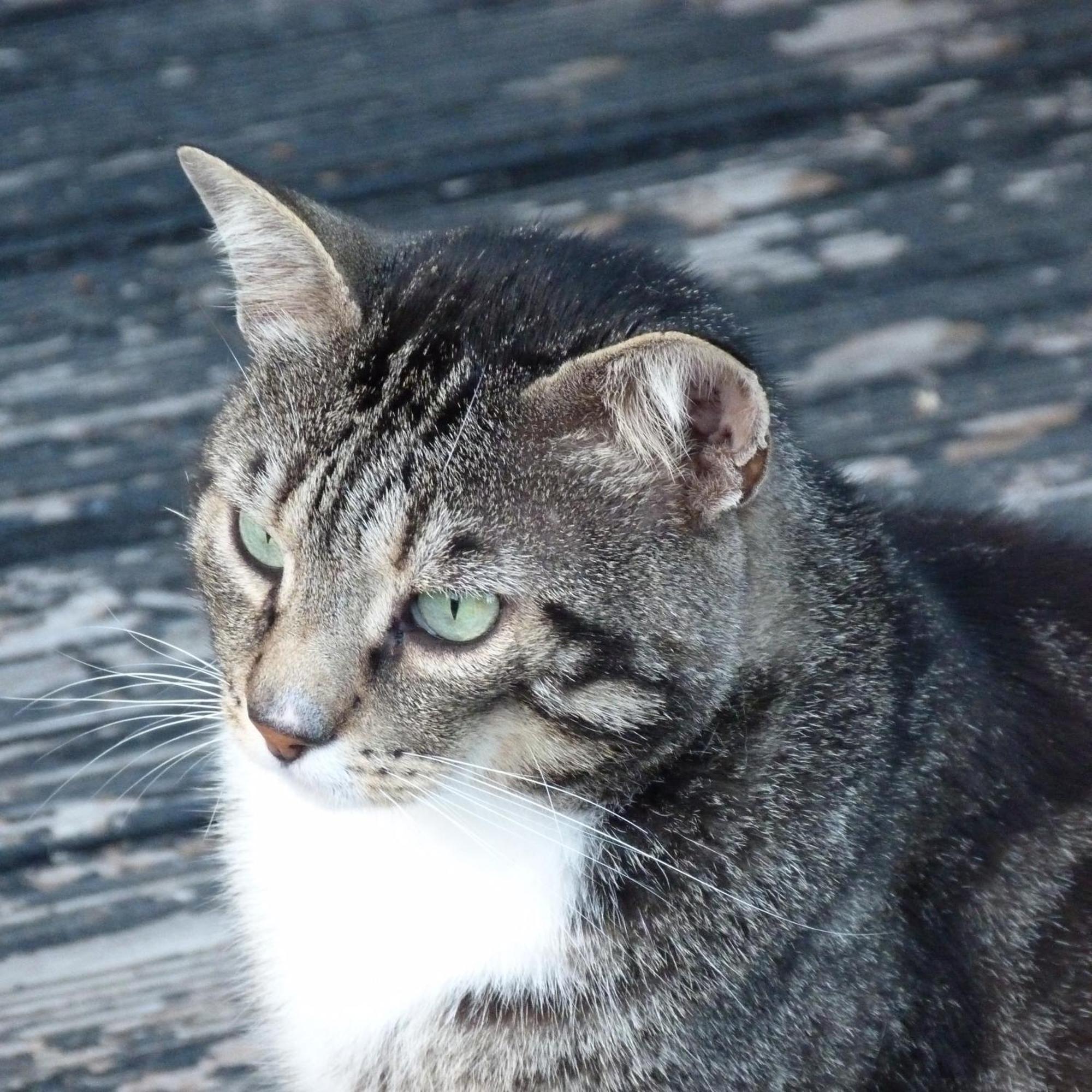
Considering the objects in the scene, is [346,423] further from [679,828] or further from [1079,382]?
[1079,382]

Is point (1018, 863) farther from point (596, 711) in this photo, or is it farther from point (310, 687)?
point (310, 687)

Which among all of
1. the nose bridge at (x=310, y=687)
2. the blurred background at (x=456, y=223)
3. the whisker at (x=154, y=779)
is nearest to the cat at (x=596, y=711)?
the nose bridge at (x=310, y=687)

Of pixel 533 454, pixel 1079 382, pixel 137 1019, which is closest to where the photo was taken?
pixel 533 454

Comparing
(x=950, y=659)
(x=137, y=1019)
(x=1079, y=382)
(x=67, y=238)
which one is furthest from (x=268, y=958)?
(x=1079, y=382)

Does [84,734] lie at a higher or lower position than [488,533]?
lower

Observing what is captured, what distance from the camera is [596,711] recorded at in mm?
1785

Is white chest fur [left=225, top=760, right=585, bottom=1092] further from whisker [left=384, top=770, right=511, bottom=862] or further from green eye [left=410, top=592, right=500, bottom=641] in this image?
green eye [left=410, top=592, right=500, bottom=641]

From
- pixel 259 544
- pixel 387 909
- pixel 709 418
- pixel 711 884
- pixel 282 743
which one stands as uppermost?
pixel 709 418

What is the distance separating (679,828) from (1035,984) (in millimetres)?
499

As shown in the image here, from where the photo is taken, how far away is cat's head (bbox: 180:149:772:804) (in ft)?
5.75

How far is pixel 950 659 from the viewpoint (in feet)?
6.56

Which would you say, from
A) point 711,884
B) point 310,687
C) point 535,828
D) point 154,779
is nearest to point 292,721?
point 310,687

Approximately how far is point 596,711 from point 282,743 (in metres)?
0.37

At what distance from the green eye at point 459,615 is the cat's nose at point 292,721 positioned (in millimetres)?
164
